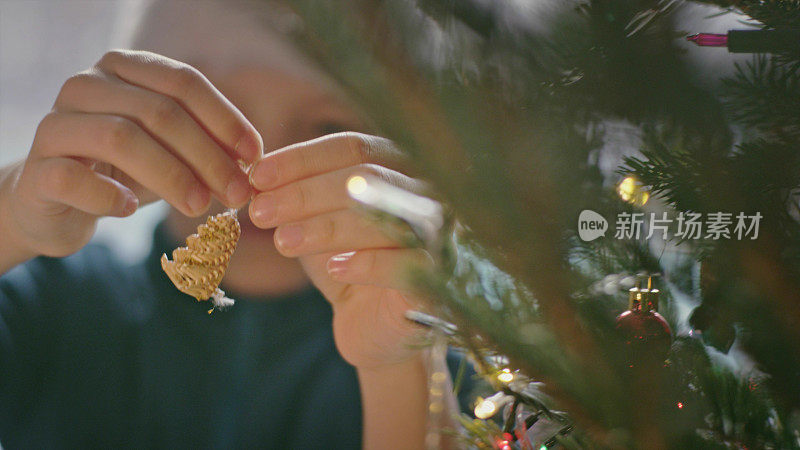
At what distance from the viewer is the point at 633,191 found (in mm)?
205

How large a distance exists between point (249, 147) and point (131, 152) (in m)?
0.10

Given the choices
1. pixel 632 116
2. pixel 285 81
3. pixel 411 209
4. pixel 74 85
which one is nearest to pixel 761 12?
pixel 632 116

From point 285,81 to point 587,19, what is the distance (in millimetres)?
740

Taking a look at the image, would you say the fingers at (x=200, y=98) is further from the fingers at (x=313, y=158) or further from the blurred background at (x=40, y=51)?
the blurred background at (x=40, y=51)

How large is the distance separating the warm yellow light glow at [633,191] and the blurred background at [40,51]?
0.92 meters

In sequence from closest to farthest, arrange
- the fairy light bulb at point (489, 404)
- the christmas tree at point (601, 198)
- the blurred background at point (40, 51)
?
1. the christmas tree at point (601, 198)
2. the fairy light bulb at point (489, 404)
3. the blurred background at point (40, 51)

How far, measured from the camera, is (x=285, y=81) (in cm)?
85

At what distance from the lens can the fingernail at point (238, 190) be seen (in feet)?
1.37

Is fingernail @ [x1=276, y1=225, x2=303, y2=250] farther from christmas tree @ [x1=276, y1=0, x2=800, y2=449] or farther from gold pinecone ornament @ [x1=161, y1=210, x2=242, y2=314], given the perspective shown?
christmas tree @ [x1=276, y1=0, x2=800, y2=449]

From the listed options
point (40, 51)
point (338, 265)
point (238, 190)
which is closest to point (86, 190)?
point (238, 190)

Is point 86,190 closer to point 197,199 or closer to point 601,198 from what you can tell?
point 197,199

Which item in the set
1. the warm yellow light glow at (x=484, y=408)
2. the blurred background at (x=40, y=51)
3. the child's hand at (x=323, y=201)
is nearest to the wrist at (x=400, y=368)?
the child's hand at (x=323, y=201)

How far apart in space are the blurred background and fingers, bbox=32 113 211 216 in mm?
517

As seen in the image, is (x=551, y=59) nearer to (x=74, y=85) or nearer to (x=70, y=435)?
(x=74, y=85)
